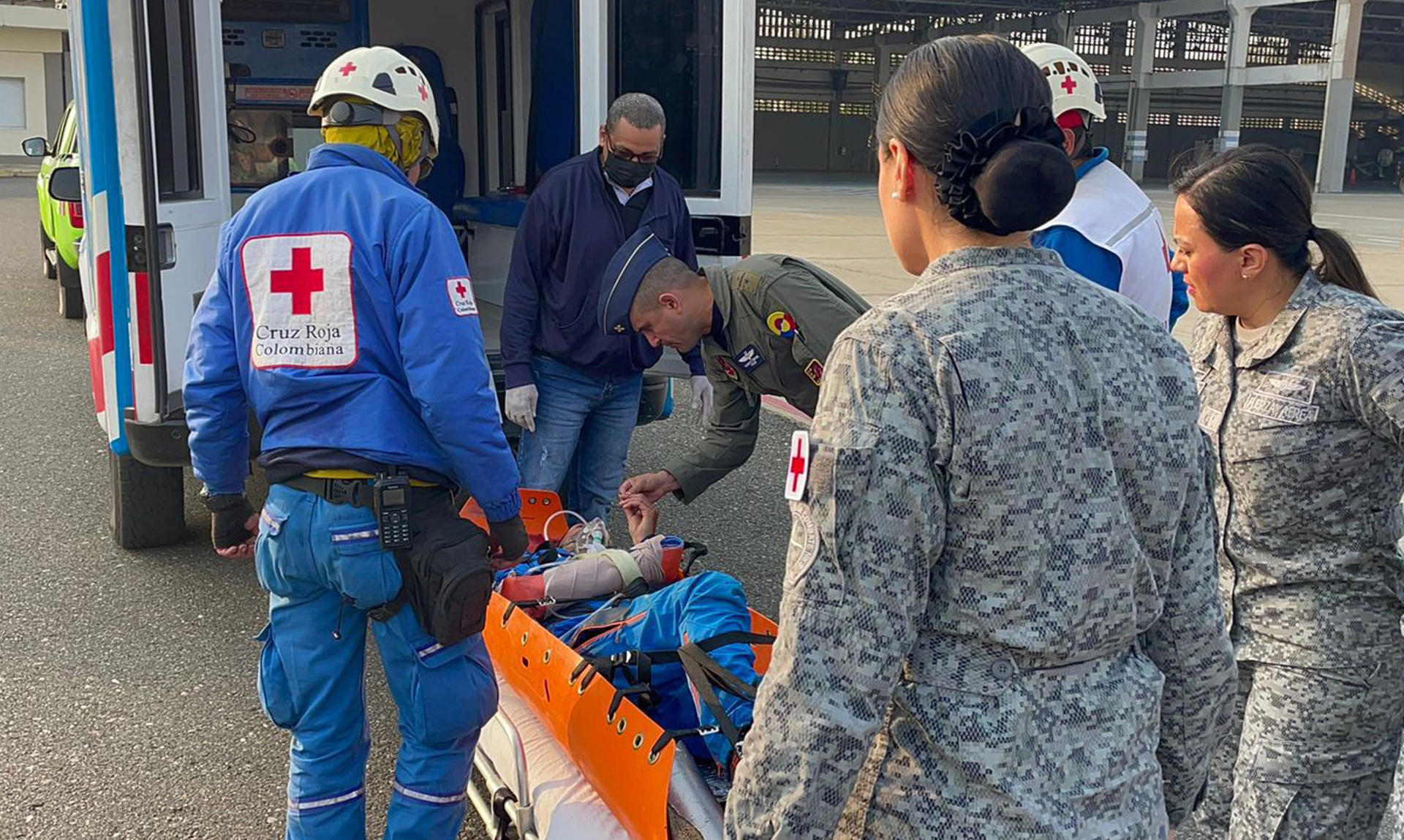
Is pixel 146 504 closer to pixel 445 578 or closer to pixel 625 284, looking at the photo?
pixel 625 284

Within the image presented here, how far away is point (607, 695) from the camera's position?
2.70 metres

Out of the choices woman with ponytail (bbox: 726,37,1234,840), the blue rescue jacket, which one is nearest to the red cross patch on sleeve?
the blue rescue jacket

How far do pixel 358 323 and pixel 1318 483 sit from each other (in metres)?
1.87

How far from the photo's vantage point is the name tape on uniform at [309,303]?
2557 mm

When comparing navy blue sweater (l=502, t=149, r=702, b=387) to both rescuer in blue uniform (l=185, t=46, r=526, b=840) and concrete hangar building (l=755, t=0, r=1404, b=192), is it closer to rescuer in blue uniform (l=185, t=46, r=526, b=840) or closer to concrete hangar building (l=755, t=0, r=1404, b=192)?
rescuer in blue uniform (l=185, t=46, r=526, b=840)

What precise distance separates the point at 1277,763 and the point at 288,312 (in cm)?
212

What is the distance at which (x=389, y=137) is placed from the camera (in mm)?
2846

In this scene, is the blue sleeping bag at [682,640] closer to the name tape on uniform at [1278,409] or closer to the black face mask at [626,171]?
the name tape on uniform at [1278,409]

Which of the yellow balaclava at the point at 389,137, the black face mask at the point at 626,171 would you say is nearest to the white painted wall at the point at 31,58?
the black face mask at the point at 626,171

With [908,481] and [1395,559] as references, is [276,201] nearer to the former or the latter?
[908,481]

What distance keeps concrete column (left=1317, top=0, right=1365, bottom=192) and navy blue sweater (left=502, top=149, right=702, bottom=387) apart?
37.5 m

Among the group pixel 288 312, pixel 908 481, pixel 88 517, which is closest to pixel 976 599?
pixel 908 481

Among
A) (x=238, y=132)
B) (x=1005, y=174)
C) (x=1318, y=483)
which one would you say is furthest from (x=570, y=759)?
(x=238, y=132)

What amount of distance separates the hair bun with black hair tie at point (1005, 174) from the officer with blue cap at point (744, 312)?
154 cm
